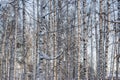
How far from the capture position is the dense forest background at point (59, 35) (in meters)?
8.80

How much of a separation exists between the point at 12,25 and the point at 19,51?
10124mm

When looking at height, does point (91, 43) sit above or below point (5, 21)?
below

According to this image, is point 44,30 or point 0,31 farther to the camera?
point 0,31

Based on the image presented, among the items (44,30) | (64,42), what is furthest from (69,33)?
(44,30)

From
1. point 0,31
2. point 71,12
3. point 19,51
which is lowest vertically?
point 19,51

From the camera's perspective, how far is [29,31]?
28.0m

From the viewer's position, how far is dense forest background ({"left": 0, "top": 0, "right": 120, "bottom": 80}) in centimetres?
880

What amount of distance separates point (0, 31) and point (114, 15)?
961cm

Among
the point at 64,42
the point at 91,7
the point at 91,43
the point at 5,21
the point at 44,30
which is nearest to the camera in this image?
the point at 44,30

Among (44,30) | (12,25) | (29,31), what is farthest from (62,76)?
(44,30)

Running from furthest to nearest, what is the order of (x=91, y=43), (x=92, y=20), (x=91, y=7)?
(x=91, y=43) → (x=92, y=20) → (x=91, y=7)

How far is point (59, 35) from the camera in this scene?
59.3ft

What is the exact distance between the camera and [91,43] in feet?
83.4

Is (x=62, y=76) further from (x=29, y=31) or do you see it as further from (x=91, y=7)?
(x=29, y=31)
